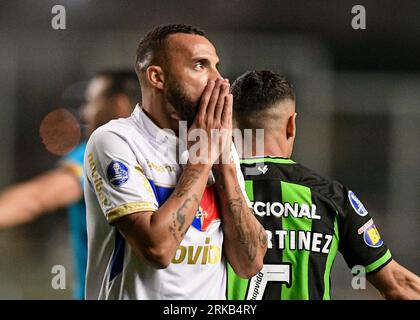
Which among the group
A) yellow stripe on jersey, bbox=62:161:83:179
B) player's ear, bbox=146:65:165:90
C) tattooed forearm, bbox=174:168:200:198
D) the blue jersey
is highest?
player's ear, bbox=146:65:165:90

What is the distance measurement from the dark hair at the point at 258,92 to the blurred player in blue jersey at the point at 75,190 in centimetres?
55

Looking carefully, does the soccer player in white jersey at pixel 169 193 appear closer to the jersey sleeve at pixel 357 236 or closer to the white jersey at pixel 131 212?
the white jersey at pixel 131 212

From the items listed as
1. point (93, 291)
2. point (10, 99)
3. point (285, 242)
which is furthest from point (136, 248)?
point (10, 99)

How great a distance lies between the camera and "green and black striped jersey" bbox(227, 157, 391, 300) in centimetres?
255

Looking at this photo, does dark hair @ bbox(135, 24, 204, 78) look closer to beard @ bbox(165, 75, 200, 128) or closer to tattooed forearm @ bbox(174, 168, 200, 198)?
beard @ bbox(165, 75, 200, 128)

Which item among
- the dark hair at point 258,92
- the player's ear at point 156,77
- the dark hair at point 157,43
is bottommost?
the dark hair at point 258,92

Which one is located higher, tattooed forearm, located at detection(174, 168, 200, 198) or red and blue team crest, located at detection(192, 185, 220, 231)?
tattooed forearm, located at detection(174, 168, 200, 198)

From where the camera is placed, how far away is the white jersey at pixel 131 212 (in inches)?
78.0

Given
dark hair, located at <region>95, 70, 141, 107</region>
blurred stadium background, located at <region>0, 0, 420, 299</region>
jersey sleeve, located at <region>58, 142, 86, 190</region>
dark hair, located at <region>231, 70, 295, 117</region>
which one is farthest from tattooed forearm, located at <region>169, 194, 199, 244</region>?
blurred stadium background, located at <region>0, 0, 420, 299</region>

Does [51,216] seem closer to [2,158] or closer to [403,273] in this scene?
[2,158]

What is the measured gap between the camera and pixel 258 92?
276 centimetres

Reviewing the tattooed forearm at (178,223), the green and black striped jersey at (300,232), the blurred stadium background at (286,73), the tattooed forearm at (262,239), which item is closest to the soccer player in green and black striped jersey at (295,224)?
the green and black striped jersey at (300,232)

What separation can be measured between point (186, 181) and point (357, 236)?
92 centimetres

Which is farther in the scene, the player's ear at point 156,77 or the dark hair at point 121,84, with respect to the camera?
the dark hair at point 121,84
